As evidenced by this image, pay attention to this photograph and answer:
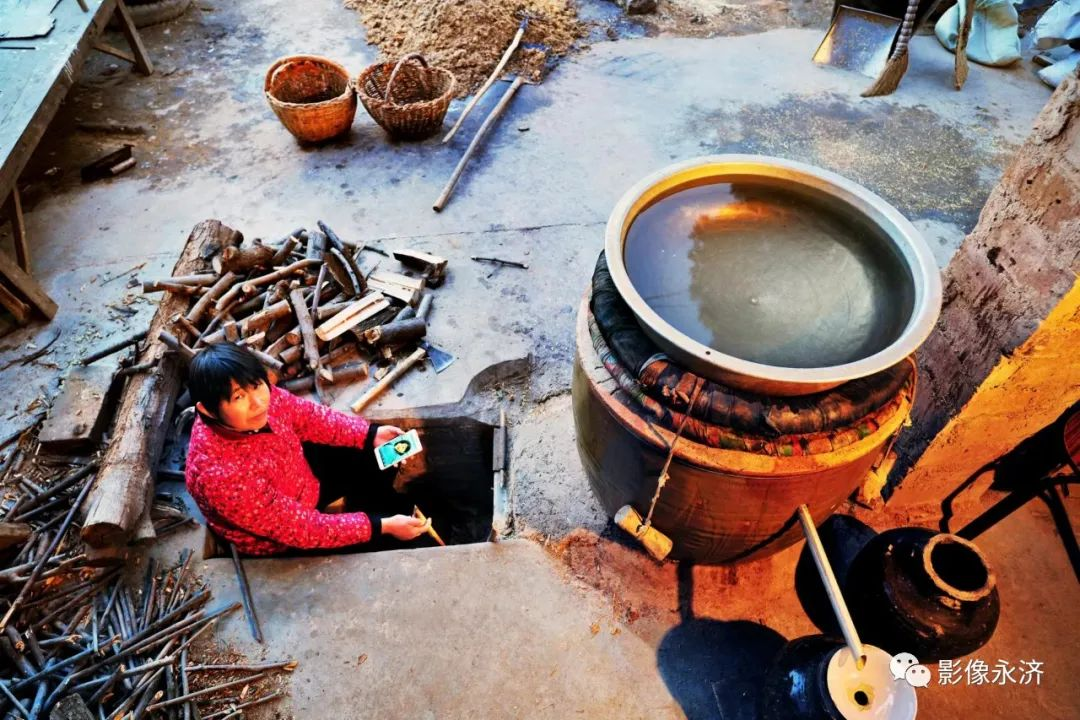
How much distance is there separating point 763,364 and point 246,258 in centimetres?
349

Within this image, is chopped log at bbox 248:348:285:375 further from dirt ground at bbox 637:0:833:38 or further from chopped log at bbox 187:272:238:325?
dirt ground at bbox 637:0:833:38

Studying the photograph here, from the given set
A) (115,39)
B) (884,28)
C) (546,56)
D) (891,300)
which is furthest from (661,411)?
(115,39)

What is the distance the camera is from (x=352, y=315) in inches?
159

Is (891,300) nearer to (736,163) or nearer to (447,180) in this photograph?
(736,163)

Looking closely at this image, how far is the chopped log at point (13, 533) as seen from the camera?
9.50ft

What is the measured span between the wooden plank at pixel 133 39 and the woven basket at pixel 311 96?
2.11 metres

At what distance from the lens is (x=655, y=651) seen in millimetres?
2836

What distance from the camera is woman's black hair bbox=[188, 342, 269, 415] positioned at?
2.35 metres

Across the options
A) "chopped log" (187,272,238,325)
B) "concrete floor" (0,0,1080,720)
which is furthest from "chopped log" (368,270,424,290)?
"chopped log" (187,272,238,325)

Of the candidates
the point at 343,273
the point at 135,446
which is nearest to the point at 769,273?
the point at 343,273

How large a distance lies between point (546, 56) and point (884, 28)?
3.77 meters

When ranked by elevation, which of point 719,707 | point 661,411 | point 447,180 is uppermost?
point 661,411

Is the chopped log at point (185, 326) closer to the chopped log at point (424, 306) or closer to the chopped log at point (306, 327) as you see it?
the chopped log at point (306, 327)

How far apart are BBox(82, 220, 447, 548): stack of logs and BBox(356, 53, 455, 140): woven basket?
165 centimetres
